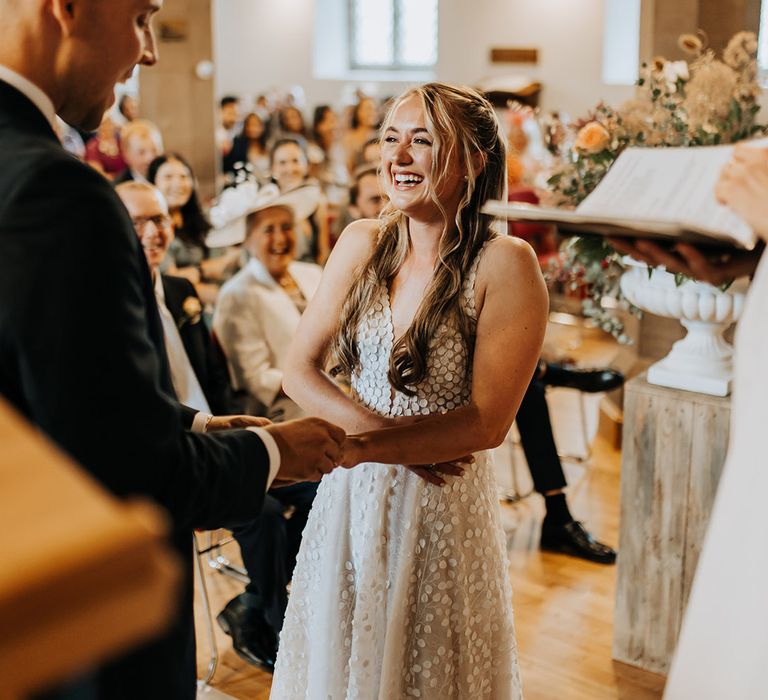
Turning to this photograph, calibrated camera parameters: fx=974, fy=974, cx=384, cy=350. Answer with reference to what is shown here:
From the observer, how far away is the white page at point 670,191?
1.43 meters

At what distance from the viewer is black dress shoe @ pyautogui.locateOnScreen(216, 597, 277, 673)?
3260 millimetres

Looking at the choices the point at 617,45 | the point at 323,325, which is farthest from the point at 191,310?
the point at 617,45

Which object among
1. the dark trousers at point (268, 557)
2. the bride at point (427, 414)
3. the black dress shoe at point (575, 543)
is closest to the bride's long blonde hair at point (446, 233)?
the bride at point (427, 414)

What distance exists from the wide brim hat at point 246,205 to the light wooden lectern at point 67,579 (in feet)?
12.7

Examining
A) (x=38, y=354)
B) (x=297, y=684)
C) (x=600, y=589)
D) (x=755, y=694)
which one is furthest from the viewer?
(x=600, y=589)

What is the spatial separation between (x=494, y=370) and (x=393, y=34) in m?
16.2

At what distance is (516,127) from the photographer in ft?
28.1

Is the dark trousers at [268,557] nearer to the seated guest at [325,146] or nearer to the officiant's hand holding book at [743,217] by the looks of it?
the officiant's hand holding book at [743,217]

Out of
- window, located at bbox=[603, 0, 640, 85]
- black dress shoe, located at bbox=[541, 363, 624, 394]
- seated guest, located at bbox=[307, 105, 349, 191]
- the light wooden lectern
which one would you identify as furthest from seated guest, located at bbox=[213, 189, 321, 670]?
window, located at bbox=[603, 0, 640, 85]

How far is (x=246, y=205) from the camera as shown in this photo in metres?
4.39

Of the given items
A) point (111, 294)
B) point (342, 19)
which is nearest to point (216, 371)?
point (111, 294)

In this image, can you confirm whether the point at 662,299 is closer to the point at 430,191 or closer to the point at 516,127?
the point at 430,191

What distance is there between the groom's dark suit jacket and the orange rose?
2.18 metres

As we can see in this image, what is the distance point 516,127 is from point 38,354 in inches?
313
